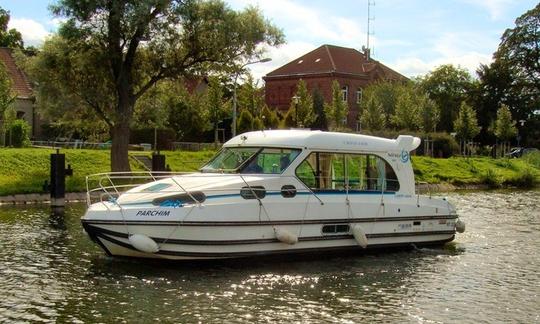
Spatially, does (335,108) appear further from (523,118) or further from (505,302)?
(505,302)

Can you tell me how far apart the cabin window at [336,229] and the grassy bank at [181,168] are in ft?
55.4

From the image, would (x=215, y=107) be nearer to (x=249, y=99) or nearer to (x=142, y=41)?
(x=249, y=99)

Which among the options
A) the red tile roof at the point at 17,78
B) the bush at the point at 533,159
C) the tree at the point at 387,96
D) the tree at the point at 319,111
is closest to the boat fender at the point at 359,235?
the bush at the point at 533,159

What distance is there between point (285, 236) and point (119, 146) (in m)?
20.1

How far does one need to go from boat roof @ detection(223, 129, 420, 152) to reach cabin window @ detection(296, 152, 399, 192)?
8.4 inches

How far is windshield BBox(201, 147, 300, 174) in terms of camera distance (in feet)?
51.6

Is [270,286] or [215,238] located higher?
[215,238]

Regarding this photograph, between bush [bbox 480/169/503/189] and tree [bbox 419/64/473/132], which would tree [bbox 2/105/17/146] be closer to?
bush [bbox 480/169/503/189]

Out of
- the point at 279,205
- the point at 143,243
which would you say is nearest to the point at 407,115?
the point at 279,205

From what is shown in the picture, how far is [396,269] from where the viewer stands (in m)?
15.3

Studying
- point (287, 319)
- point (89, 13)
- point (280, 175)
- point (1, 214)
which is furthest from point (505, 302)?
point (89, 13)

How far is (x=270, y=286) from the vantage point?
1324 centimetres

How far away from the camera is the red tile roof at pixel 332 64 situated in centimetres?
8197

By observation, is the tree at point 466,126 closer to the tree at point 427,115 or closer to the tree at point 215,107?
the tree at point 427,115
